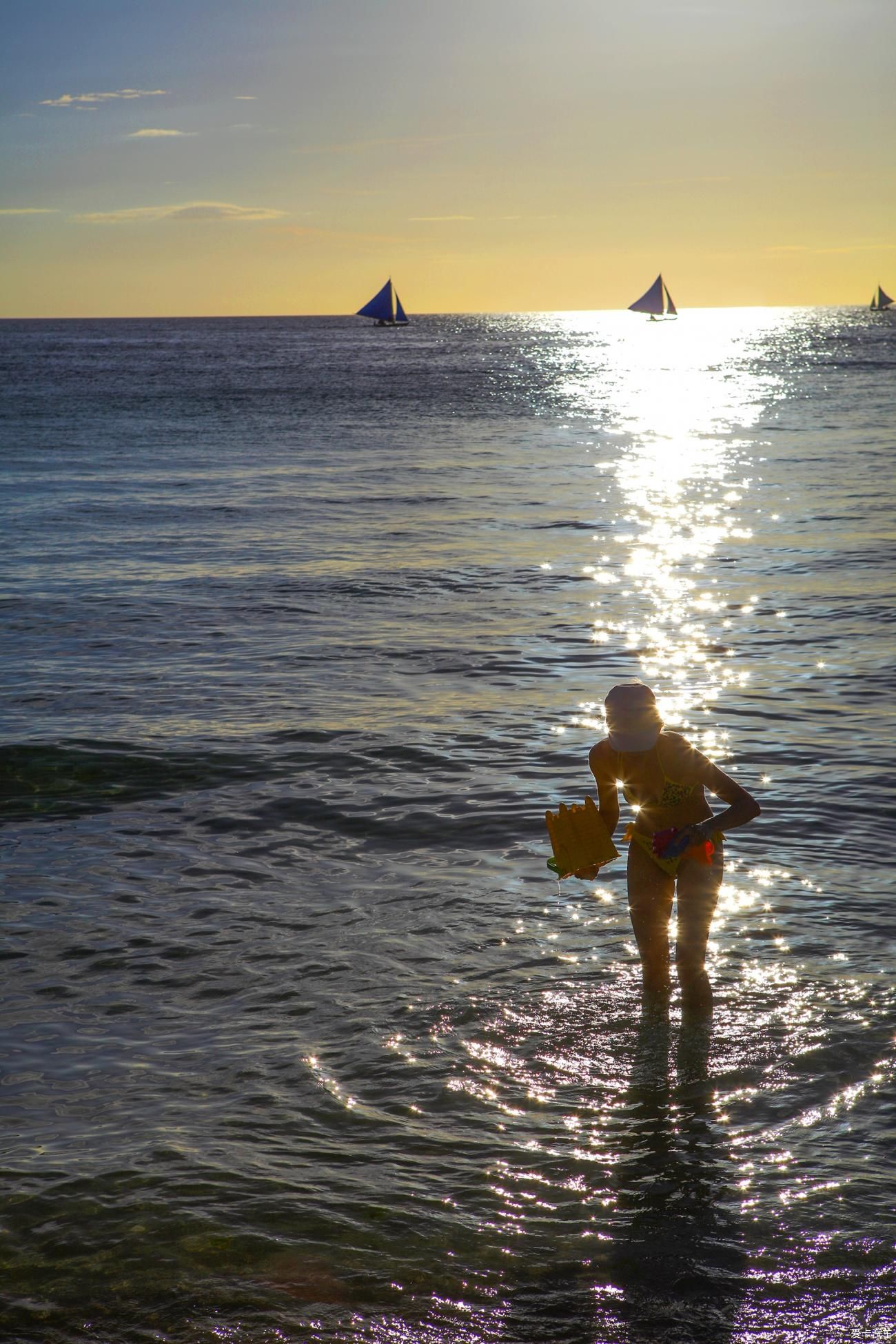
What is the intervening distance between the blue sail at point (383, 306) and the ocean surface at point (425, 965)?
11972cm

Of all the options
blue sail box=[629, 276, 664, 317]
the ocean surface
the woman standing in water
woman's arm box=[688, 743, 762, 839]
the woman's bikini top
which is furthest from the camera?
blue sail box=[629, 276, 664, 317]

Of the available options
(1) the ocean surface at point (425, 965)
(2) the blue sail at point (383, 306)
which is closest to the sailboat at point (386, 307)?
(2) the blue sail at point (383, 306)

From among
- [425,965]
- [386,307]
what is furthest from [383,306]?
[425,965]

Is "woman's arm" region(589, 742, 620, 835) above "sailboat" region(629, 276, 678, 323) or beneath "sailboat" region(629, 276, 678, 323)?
beneath

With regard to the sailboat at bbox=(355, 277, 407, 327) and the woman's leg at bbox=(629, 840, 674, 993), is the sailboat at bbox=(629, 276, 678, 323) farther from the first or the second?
the woman's leg at bbox=(629, 840, 674, 993)

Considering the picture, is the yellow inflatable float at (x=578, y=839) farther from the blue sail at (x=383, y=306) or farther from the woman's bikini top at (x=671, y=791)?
the blue sail at (x=383, y=306)

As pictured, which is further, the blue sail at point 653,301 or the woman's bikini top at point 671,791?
the blue sail at point 653,301

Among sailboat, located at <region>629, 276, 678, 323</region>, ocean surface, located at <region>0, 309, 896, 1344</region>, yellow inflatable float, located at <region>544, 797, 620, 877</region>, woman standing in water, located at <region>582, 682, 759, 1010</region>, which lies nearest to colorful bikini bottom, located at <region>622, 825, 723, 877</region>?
woman standing in water, located at <region>582, 682, 759, 1010</region>

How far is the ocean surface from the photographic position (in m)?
4.40

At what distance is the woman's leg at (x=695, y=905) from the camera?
5473 millimetres

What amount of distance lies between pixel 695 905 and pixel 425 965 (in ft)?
5.66

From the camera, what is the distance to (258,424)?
141ft

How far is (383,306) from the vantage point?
135 m

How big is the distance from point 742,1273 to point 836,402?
48838 millimetres
